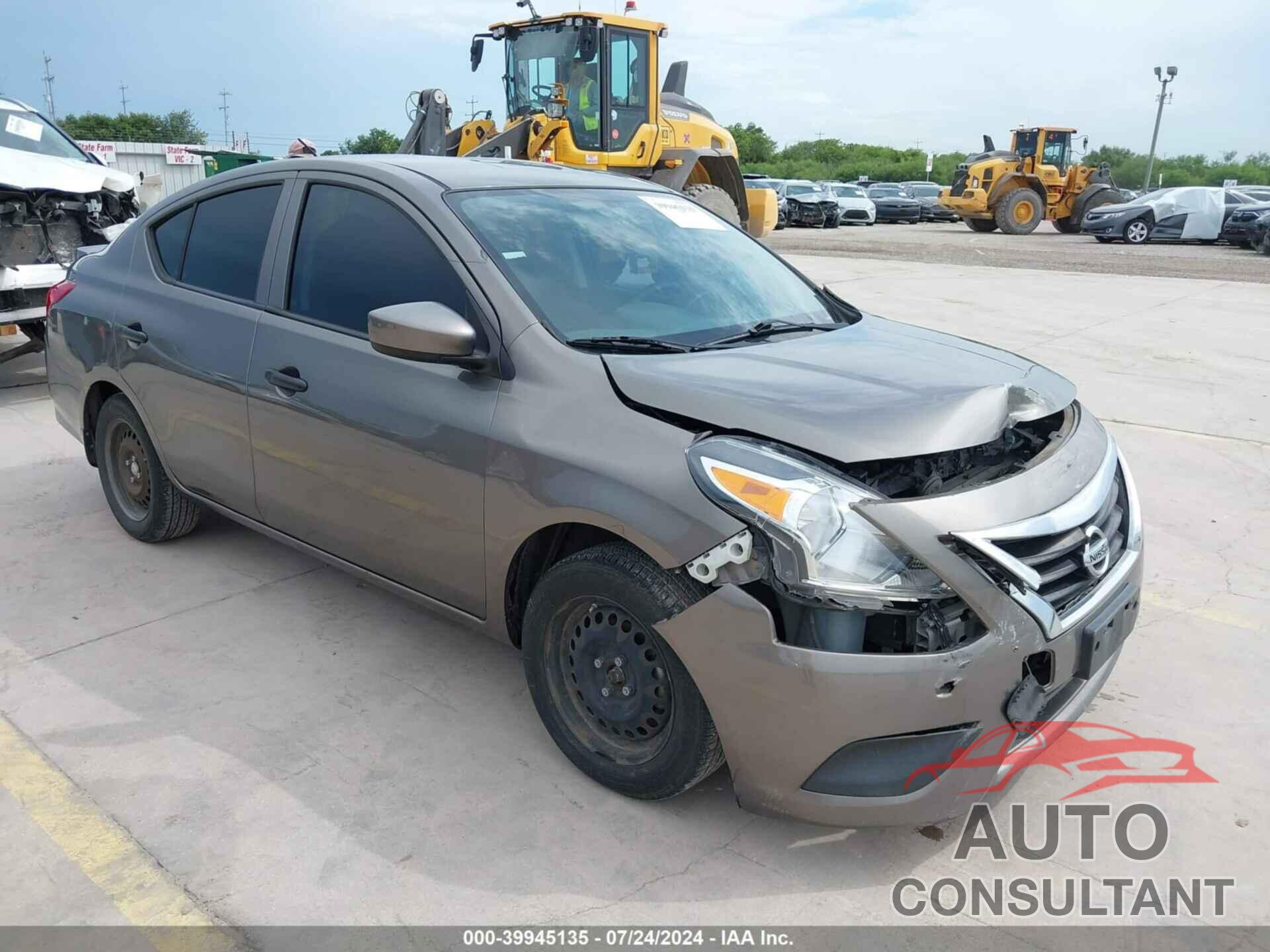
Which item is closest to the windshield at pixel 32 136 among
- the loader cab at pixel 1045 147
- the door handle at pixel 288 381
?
the door handle at pixel 288 381

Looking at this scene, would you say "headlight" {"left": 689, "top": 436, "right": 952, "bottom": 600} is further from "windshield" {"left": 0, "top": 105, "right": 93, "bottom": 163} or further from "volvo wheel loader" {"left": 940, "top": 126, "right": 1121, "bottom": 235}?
"volvo wheel loader" {"left": 940, "top": 126, "right": 1121, "bottom": 235}

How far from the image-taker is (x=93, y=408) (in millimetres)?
4820

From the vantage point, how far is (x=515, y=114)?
47.0ft

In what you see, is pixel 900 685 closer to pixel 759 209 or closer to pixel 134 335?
pixel 134 335

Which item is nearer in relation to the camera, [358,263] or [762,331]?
[762,331]

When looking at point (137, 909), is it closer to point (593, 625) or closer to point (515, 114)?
point (593, 625)

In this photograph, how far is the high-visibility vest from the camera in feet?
44.5

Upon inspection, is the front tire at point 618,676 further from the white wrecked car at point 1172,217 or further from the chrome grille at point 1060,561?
the white wrecked car at point 1172,217

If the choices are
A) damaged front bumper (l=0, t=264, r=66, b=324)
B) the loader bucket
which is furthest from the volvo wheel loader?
damaged front bumper (l=0, t=264, r=66, b=324)

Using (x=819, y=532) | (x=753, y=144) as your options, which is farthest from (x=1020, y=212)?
(x=753, y=144)

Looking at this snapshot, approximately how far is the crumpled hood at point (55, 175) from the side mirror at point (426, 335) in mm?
6190

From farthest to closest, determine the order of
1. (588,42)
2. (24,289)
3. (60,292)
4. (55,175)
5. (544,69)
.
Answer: (544,69), (588,42), (55,175), (24,289), (60,292)

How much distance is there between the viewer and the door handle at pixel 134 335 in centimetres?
430

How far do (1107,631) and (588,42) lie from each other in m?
12.5
